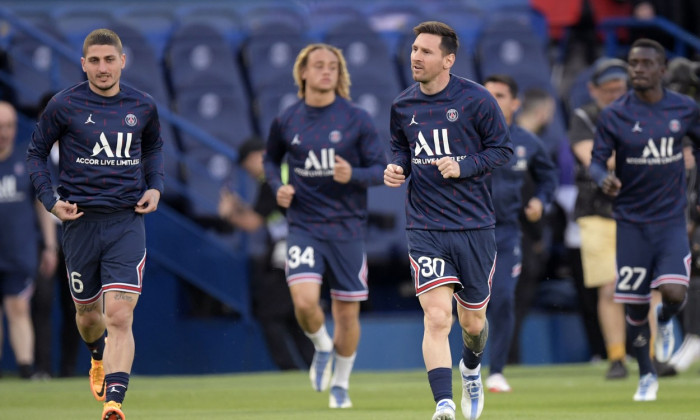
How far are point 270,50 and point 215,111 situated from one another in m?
1.28

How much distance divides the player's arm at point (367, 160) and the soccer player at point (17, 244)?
4.23 metres

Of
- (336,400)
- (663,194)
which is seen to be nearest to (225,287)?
(336,400)

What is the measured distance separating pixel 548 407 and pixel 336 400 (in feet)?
4.98

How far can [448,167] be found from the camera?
7.71 m

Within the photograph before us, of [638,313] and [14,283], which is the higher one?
[638,313]

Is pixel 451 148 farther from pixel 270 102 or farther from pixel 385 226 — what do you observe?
pixel 270 102

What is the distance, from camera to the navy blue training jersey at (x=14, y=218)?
1312 cm

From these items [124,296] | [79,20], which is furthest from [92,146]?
[79,20]

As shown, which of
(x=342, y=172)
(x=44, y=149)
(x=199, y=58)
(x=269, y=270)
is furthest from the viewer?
(x=199, y=58)

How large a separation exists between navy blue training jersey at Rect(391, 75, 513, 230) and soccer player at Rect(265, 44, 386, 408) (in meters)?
1.90

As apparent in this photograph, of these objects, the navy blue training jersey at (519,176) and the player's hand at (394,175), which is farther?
the navy blue training jersey at (519,176)

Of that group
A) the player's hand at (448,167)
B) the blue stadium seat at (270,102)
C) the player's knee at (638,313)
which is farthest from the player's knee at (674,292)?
the blue stadium seat at (270,102)

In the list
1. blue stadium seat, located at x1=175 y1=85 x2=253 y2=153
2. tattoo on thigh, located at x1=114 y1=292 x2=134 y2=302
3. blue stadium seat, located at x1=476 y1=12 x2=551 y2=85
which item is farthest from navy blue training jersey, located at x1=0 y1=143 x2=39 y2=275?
blue stadium seat, located at x1=476 y1=12 x2=551 y2=85

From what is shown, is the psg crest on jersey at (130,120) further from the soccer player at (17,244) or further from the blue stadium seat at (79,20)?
the blue stadium seat at (79,20)
